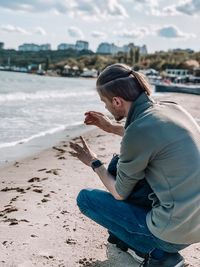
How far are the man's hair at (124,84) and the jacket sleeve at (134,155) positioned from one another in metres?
0.22

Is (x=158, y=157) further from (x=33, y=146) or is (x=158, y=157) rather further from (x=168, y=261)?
(x=33, y=146)

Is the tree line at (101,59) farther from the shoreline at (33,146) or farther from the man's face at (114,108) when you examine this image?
the man's face at (114,108)

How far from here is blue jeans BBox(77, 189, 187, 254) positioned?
306 cm

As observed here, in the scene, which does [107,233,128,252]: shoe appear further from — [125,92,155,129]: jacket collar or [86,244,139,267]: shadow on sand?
[125,92,155,129]: jacket collar

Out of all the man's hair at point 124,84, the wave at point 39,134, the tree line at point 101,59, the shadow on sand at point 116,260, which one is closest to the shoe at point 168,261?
the shadow on sand at point 116,260

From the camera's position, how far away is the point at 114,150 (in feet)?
28.6

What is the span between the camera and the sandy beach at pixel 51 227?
11.5ft

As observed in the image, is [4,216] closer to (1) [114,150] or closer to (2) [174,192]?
(2) [174,192]

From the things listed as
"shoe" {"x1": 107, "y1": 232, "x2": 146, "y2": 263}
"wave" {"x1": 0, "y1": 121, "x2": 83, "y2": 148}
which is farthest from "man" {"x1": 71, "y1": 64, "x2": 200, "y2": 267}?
"wave" {"x1": 0, "y1": 121, "x2": 83, "y2": 148}

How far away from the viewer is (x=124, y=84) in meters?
2.73

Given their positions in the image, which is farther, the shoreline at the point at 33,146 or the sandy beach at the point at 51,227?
the shoreline at the point at 33,146

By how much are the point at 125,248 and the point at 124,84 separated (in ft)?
4.63

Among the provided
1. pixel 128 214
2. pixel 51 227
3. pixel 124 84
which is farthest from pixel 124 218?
pixel 51 227

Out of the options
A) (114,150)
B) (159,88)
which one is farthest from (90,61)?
(114,150)
